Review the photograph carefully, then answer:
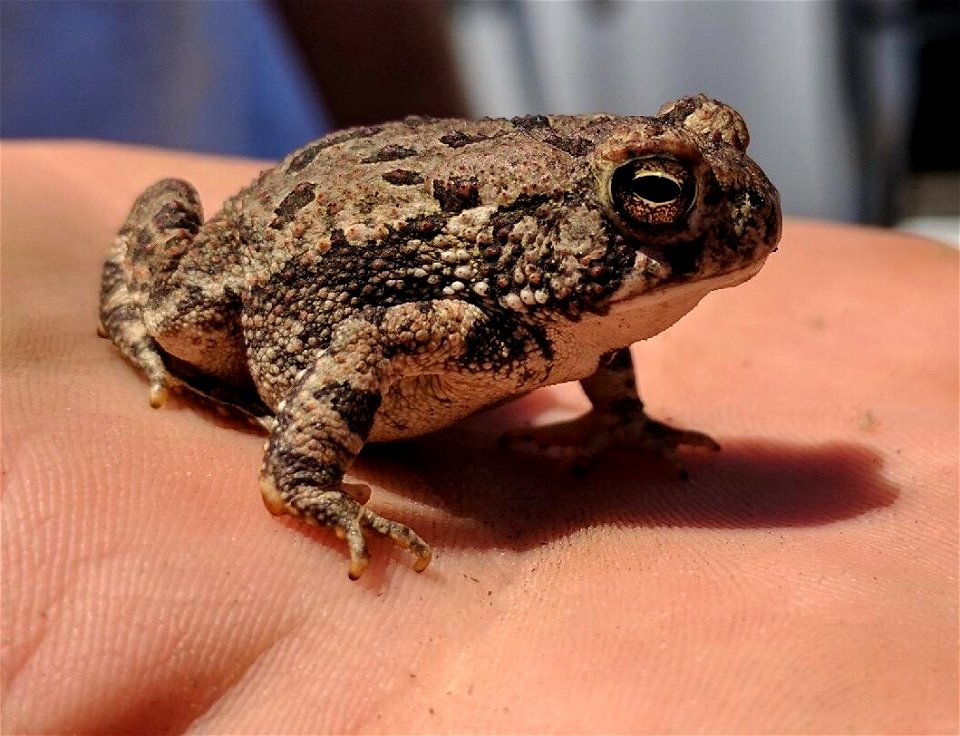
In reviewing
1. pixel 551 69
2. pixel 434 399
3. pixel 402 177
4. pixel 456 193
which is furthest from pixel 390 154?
pixel 551 69

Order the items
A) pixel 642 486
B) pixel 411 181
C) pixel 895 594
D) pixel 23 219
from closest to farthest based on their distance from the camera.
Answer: pixel 895 594
pixel 411 181
pixel 642 486
pixel 23 219

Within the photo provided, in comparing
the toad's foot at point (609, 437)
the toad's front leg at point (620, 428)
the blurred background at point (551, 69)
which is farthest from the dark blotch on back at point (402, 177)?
the blurred background at point (551, 69)

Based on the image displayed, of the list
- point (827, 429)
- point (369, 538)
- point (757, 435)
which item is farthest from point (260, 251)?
point (827, 429)

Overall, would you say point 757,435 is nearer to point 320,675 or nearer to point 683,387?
point 683,387

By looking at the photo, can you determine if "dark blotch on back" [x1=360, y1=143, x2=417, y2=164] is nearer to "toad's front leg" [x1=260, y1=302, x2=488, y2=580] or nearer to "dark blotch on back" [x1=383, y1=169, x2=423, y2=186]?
"dark blotch on back" [x1=383, y1=169, x2=423, y2=186]

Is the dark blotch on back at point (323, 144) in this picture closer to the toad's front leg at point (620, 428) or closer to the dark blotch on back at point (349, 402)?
the dark blotch on back at point (349, 402)

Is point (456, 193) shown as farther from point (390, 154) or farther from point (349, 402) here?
point (349, 402)
